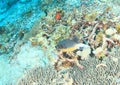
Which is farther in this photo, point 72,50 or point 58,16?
point 58,16

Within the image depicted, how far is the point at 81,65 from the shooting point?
2.92 meters

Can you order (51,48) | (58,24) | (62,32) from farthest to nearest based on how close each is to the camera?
(58,24)
(62,32)
(51,48)

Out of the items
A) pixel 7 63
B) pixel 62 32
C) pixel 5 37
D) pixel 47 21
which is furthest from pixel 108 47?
pixel 5 37

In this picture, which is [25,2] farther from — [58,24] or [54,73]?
[54,73]

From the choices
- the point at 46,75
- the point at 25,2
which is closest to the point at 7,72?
the point at 46,75

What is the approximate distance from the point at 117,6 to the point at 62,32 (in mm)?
1057

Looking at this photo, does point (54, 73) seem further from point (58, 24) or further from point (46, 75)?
point (58, 24)

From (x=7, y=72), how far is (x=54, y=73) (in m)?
0.78

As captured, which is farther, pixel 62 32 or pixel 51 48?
pixel 62 32

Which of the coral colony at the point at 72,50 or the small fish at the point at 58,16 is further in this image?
the small fish at the point at 58,16

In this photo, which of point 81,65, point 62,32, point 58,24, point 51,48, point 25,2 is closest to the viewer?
point 81,65

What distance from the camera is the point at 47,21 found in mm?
3830

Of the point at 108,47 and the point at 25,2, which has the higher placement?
the point at 108,47

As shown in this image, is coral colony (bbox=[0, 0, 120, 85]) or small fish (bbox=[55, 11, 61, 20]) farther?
small fish (bbox=[55, 11, 61, 20])
